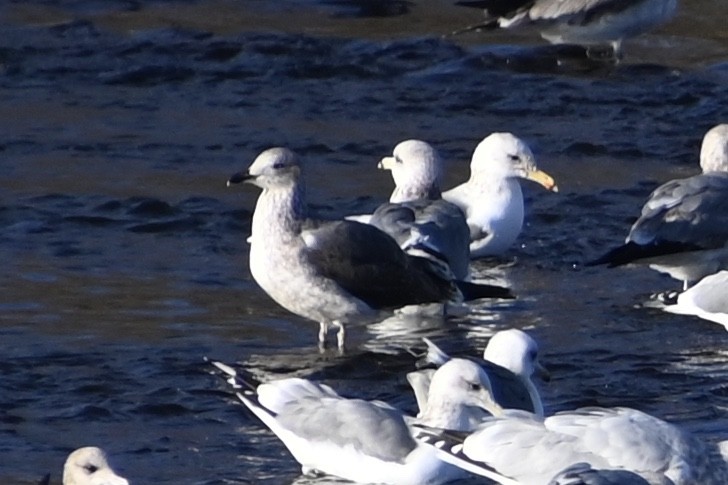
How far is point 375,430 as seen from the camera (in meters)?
8.18

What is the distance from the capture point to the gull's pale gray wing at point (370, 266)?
10320 mm

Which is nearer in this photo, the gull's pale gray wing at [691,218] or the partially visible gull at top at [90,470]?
the partially visible gull at top at [90,470]

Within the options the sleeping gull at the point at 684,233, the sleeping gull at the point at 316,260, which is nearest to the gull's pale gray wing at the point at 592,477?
the sleeping gull at the point at 316,260

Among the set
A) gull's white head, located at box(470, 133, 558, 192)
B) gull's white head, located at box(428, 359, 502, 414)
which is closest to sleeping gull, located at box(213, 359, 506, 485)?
gull's white head, located at box(428, 359, 502, 414)

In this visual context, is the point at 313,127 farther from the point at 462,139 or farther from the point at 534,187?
the point at 534,187

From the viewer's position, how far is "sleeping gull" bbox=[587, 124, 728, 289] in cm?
1133

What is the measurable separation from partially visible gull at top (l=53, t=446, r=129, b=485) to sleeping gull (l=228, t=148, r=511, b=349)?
2.98 m

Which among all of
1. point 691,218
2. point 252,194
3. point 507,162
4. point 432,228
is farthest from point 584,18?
point 432,228

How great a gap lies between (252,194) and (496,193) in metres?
2.14

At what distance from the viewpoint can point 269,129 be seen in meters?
15.3

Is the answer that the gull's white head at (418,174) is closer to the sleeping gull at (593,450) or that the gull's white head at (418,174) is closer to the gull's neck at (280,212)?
the gull's neck at (280,212)

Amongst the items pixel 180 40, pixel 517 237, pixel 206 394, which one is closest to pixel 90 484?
pixel 206 394

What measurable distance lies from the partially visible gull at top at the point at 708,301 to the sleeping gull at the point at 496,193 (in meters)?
1.69

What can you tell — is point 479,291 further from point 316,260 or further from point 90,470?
point 90,470
